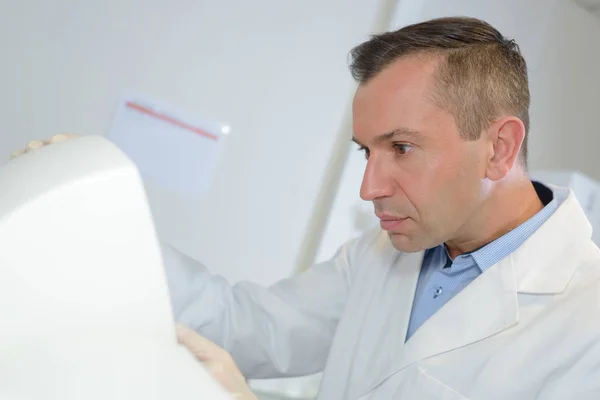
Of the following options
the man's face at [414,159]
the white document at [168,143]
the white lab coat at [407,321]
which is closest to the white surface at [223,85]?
the white document at [168,143]

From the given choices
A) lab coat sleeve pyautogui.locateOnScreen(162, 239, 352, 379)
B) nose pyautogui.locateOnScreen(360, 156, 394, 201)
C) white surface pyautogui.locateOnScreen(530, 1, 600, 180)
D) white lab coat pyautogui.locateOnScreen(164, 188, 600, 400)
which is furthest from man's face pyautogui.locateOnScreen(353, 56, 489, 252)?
white surface pyautogui.locateOnScreen(530, 1, 600, 180)

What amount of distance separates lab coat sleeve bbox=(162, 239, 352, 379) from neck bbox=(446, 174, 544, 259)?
267 millimetres

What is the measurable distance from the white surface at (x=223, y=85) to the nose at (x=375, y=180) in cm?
66

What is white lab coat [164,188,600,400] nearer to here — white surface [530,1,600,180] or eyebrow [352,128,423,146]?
eyebrow [352,128,423,146]

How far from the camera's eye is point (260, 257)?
1.53m

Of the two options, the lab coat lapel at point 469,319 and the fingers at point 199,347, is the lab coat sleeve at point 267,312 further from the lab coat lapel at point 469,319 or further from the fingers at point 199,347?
the fingers at point 199,347

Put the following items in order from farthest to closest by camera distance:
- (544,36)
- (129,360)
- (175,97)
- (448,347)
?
(544,36) → (175,97) → (448,347) → (129,360)

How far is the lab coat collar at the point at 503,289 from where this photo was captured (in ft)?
2.83

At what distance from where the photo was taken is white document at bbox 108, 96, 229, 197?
1456 mm

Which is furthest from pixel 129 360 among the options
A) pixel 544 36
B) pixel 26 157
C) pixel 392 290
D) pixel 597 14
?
pixel 597 14

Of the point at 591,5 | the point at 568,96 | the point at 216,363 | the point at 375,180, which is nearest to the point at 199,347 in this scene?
the point at 216,363

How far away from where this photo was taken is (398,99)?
0.86m

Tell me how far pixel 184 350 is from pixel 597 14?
5.81 ft

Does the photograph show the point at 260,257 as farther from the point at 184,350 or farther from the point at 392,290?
the point at 184,350
